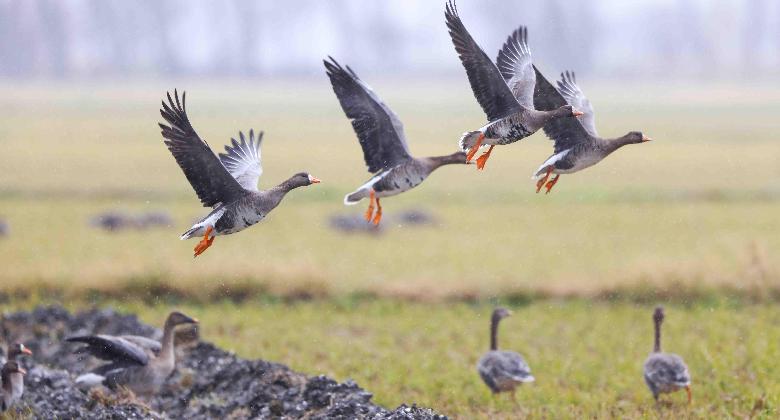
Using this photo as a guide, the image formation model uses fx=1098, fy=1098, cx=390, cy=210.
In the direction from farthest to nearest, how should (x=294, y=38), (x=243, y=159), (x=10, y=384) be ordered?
(x=294, y=38)
(x=10, y=384)
(x=243, y=159)

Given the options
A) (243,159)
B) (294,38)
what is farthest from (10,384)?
(294,38)

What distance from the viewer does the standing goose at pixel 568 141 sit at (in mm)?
9398

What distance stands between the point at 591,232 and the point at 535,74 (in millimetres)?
21707

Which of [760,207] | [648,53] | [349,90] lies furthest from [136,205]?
[648,53]

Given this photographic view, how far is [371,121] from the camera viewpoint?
9516mm

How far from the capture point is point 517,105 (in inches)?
353

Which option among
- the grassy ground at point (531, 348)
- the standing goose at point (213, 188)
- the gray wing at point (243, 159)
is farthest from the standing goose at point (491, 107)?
the grassy ground at point (531, 348)

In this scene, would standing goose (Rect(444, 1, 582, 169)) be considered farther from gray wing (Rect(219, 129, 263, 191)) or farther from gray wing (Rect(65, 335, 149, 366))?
gray wing (Rect(65, 335, 149, 366))

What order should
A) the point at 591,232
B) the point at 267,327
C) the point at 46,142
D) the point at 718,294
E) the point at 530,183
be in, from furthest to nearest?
the point at 46,142 → the point at 530,183 → the point at 591,232 → the point at 718,294 → the point at 267,327

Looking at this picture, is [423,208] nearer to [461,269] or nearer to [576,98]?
[461,269]

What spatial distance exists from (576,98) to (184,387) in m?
6.76

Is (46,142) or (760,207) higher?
(46,142)

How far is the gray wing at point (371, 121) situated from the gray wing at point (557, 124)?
1294 millimetres

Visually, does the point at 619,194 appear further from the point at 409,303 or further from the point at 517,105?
the point at 517,105
